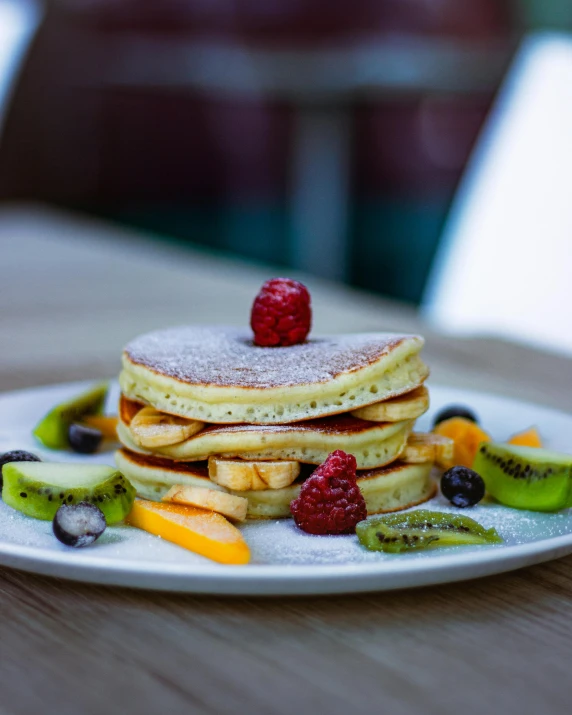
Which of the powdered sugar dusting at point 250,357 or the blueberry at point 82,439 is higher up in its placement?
the powdered sugar dusting at point 250,357

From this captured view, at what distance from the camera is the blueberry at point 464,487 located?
1.20m

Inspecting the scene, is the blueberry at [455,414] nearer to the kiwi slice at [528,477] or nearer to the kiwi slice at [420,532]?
the kiwi slice at [528,477]

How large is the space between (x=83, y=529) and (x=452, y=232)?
109 inches

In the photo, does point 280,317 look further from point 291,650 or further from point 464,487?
point 291,650

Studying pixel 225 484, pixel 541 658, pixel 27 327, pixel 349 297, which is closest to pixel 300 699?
pixel 541 658

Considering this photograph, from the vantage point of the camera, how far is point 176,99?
704cm

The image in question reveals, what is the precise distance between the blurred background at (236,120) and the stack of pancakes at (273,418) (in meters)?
4.32

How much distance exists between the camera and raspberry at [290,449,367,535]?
1062 mm

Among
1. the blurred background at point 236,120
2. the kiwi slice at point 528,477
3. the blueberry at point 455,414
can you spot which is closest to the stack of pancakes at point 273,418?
the kiwi slice at point 528,477

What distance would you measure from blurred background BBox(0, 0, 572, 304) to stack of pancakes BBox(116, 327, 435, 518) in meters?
4.32

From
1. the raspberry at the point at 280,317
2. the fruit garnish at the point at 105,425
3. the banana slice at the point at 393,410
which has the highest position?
the raspberry at the point at 280,317

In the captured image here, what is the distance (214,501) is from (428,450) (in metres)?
0.34

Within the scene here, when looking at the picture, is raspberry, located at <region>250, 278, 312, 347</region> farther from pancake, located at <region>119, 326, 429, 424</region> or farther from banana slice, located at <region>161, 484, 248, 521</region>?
banana slice, located at <region>161, 484, 248, 521</region>

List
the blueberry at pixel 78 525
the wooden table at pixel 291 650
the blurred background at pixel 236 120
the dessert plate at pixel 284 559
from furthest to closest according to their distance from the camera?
the blurred background at pixel 236 120 < the blueberry at pixel 78 525 < the dessert plate at pixel 284 559 < the wooden table at pixel 291 650
